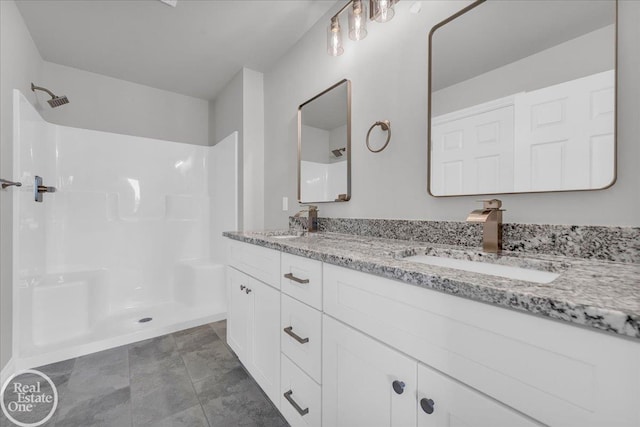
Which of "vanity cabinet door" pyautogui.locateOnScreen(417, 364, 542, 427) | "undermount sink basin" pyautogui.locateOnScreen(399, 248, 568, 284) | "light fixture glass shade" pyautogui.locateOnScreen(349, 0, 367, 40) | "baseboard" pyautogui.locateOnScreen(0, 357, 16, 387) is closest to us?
"vanity cabinet door" pyautogui.locateOnScreen(417, 364, 542, 427)

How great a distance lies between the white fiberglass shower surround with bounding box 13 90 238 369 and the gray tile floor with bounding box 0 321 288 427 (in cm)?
24

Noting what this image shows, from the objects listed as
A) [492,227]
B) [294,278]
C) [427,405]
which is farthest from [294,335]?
[492,227]

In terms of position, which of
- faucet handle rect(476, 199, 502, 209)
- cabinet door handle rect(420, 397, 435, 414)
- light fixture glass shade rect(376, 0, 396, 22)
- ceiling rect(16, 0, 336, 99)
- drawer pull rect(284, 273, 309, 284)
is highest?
ceiling rect(16, 0, 336, 99)

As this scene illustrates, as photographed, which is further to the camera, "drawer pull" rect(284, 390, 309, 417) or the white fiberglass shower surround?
the white fiberglass shower surround

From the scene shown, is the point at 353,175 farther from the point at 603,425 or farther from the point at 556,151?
the point at 603,425

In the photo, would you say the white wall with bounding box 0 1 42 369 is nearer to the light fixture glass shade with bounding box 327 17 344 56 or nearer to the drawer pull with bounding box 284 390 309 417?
the drawer pull with bounding box 284 390 309 417

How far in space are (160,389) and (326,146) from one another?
173 cm

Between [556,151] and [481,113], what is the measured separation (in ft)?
0.97

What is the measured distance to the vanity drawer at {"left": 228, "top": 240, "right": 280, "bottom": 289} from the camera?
123cm

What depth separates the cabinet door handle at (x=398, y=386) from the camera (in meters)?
0.67

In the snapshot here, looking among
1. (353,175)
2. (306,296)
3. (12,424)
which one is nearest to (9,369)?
(12,424)

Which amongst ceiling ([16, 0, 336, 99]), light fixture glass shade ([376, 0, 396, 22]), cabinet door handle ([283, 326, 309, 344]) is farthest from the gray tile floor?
ceiling ([16, 0, 336, 99])

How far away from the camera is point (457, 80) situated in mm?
1122

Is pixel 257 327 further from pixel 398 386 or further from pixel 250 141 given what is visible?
pixel 250 141
